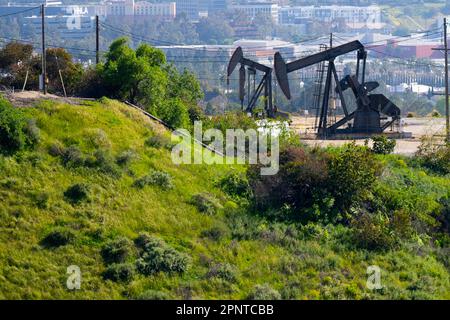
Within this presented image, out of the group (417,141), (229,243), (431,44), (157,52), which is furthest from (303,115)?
(431,44)

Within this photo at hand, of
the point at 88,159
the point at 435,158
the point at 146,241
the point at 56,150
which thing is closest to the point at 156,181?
the point at 88,159

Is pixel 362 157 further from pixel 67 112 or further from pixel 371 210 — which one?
pixel 67 112

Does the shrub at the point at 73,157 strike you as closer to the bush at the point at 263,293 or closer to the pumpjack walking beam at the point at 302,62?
the bush at the point at 263,293

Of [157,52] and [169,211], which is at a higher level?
[157,52]

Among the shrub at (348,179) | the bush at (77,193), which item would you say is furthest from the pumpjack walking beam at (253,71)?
the bush at (77,193)

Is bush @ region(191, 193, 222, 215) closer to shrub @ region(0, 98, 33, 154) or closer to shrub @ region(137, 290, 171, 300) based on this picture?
shrub @ region(137, 290, 171, 300)

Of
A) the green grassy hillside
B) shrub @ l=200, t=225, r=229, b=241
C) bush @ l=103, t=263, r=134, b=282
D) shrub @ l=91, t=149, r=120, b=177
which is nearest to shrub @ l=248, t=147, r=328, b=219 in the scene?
the green grassy hillside
